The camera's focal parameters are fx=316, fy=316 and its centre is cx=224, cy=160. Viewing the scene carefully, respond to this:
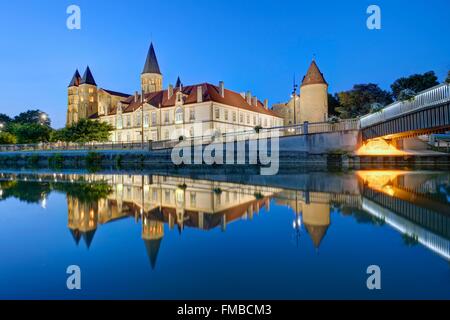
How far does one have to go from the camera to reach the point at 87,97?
71562 mm

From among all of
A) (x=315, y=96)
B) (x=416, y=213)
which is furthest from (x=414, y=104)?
(x=315, y=96)

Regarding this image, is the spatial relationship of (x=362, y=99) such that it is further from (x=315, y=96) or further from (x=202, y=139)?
(x=202, y=139)

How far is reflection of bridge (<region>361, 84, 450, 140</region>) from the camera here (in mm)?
17062

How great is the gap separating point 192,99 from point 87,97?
3050 cm

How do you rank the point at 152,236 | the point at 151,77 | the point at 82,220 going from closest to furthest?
the point at 152,236 < the point at 82,220 < the point at 151,77

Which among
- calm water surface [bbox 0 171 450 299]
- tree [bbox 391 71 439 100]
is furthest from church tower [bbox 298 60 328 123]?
calm water surface [bbox 0 171 450 299]

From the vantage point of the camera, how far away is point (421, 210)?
7.12m

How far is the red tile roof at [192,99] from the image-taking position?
54875 mm

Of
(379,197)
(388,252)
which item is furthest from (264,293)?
(379,197)

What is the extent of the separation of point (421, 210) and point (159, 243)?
231 inches

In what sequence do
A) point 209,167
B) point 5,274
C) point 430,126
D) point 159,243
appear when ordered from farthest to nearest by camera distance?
1. point 209,167
2. point 430,126
3. point 159,243
4. point 5,274
